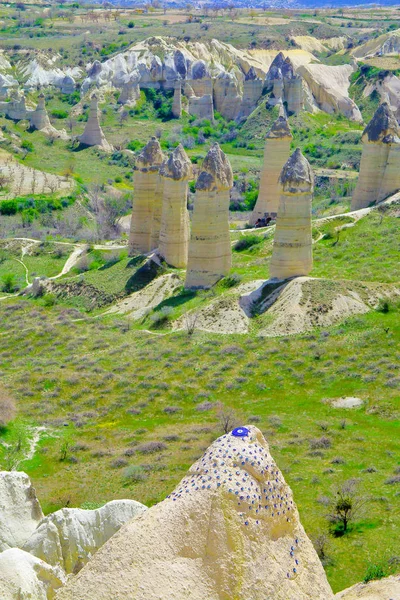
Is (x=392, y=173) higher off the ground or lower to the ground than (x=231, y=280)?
higher

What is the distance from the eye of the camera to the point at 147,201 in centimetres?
4478

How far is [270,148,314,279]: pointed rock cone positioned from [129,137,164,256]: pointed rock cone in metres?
9.45

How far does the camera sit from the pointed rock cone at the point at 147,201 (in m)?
44.1

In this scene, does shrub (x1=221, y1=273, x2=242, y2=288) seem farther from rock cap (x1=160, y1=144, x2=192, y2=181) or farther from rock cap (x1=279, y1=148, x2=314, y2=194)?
rock cap (x1=160, y1=144, x2=192, y2=181)

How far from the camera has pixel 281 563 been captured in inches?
396

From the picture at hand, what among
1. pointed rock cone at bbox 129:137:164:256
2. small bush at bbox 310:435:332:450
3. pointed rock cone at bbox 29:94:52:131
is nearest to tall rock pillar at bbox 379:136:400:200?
pointed rock cone at bbox 129:137:164:256

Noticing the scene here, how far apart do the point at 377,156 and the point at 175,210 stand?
11.6 metres

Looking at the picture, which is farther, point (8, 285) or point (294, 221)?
point (8, 285)

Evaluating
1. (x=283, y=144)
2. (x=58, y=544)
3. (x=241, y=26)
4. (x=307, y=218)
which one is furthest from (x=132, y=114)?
(x=58, y=544)

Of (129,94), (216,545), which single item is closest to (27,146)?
(129,94)

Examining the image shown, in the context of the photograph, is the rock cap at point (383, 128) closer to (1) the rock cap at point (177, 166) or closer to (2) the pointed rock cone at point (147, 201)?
(2) the pointed rock cone at point (147, 201)

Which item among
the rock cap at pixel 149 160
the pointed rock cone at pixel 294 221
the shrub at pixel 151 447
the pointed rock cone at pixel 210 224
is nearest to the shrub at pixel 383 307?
the pointed rock cone at pixel 294 221

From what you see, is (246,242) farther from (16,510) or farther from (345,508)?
(16,510)

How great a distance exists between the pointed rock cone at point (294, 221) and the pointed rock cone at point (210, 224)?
3308 mm
